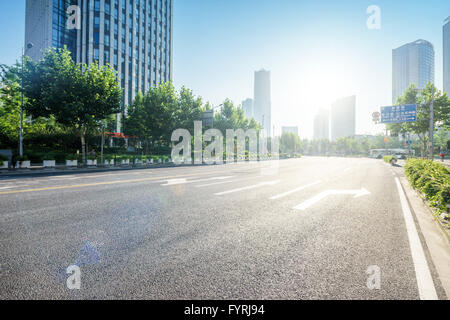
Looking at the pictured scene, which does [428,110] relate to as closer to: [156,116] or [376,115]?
[376,115]

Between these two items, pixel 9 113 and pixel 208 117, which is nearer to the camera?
pixel 9 113

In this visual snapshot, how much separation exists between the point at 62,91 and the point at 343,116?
8131 inches

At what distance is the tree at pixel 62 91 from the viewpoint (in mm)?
19328

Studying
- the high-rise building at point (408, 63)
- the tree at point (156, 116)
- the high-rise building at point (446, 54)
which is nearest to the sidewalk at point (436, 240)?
the tree at point (156, 116)

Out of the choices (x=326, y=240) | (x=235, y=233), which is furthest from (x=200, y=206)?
(x=326, y=240)

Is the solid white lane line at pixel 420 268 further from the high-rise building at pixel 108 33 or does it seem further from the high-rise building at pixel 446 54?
the high-rise building at pixel 446 54

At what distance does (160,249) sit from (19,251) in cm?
190

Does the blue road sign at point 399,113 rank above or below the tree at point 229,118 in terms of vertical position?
below

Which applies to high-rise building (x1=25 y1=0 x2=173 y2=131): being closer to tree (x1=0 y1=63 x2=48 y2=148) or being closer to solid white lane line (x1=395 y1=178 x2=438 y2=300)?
tree (x1=0 y1=63 x2=48 y2=148)

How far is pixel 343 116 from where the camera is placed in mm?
189000

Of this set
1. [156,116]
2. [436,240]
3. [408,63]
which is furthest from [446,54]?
[436,240]

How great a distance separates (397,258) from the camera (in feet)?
10.0

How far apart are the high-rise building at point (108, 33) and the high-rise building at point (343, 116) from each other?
167 meters

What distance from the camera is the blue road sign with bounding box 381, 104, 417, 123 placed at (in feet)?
77.4
